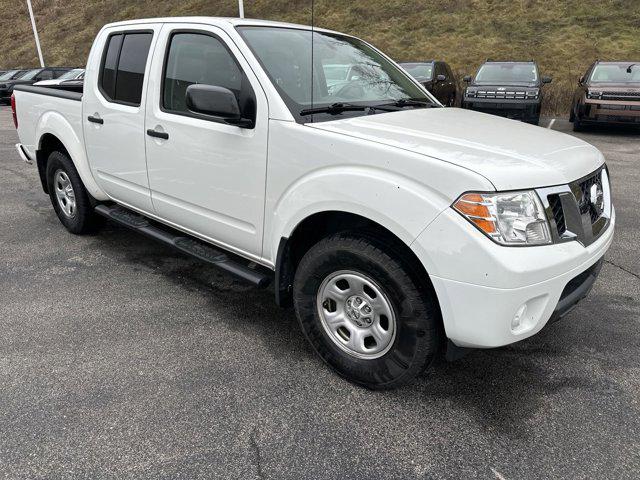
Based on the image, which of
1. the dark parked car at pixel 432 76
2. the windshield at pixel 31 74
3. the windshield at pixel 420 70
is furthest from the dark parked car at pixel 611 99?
the windshield at pixel 31 74

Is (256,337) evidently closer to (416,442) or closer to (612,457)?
(416,442)

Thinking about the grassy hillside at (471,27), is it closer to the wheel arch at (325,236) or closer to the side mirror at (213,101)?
the wheel arch at (325,236)

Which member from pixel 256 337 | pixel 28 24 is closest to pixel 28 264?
pixel 256 337

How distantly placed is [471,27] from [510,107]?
1813cm

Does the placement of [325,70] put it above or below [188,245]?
above

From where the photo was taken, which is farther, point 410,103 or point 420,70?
point 420,70

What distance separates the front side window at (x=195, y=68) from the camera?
306 centimetres

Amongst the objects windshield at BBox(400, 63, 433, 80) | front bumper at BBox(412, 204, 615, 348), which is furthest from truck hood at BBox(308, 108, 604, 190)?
windshield at BBox(400, 63, 433, 80)

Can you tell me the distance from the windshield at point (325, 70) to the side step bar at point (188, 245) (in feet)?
3.28

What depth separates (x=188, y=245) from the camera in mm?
3562

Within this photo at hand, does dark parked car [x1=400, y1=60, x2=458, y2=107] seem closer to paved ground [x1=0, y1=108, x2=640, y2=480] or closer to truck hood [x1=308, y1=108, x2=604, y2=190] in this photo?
paved ground [x1=0, y1=108, x2=640, y2=480]

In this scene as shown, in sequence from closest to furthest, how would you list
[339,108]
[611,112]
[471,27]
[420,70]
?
[339,108]
[611,112]
[420,70]
[471,27]

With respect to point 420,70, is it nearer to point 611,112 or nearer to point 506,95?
point 506,95

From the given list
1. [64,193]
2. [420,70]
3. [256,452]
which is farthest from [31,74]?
[256,452]
